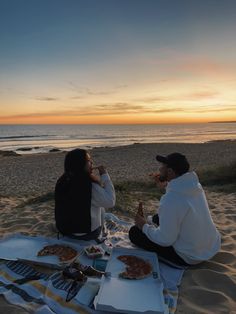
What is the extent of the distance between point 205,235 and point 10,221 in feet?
11.3

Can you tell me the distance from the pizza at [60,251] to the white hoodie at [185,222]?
96 centimetres

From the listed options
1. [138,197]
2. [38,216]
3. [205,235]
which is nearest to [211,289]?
[205,235]

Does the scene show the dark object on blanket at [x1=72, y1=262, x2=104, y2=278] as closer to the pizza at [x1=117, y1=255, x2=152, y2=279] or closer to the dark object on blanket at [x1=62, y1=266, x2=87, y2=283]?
the dark object on blanket at [x1=62, y1=266, x2=87, y2=283]

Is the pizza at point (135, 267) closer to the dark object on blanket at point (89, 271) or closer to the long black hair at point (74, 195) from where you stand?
the dark object on blanket at point (89, 271)

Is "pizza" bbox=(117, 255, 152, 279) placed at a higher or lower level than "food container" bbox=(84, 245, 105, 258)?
lower

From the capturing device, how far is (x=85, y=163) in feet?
13.2

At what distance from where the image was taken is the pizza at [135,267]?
11.2 ft

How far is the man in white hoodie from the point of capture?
3465mm

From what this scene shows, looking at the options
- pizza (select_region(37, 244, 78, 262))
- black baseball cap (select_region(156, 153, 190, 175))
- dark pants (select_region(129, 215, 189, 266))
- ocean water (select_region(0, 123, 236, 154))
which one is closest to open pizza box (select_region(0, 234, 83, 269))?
pizza (select_region(37, 244, 78, 262))

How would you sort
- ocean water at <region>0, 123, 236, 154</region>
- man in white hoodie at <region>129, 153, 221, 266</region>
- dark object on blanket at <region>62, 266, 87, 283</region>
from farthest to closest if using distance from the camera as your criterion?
1. ocean water at <region>0, 123, 236, 154</region>
2. man in white hoodie at <region>129, 153, 221, 266</region>
3. dark object on blanket at <region>62, 266, 87, 283</region>

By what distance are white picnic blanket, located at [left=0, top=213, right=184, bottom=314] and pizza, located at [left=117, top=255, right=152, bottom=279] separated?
0.72ft

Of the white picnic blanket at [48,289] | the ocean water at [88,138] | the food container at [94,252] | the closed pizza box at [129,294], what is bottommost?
the ocean water at [88,138]

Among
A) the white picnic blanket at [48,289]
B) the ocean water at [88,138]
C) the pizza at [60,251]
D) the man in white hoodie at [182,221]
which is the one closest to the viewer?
the white picnic blanket at [48,289]

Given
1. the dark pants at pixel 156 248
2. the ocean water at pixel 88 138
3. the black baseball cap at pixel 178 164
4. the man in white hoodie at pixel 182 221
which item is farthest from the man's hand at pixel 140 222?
the ocean water at pixel 88 138
